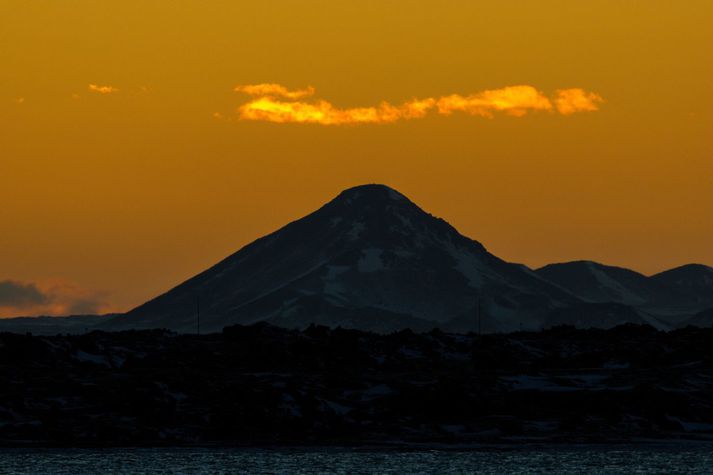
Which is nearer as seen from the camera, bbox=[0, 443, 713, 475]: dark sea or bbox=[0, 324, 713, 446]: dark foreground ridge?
bbox=[0, 443, 713, 475]: dark sea

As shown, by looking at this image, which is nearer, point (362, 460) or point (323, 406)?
point (362, 460)

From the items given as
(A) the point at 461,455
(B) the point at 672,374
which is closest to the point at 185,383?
(A) the point at 461,455

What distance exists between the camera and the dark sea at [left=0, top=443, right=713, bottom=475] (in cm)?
13538

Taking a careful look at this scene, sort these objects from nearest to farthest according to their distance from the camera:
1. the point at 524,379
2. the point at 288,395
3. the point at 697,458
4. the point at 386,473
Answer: the point at 386,473, the point at 697,458, the point at 288,395, the point at 524,379

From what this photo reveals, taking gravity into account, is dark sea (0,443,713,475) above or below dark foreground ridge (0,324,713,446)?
below

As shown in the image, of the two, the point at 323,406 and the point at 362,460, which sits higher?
the point at 323,406

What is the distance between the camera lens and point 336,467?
138 m

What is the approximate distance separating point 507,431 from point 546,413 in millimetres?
8838

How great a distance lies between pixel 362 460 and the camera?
143 m

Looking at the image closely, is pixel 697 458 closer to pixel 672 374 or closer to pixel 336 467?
pixel 336 467

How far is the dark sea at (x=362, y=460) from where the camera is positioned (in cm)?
13538

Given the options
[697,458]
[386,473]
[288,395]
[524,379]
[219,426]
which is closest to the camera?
[386,473]

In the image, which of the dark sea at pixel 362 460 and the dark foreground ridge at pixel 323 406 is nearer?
the dark sea at pixel 362 460

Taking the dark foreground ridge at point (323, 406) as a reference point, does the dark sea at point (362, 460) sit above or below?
below
